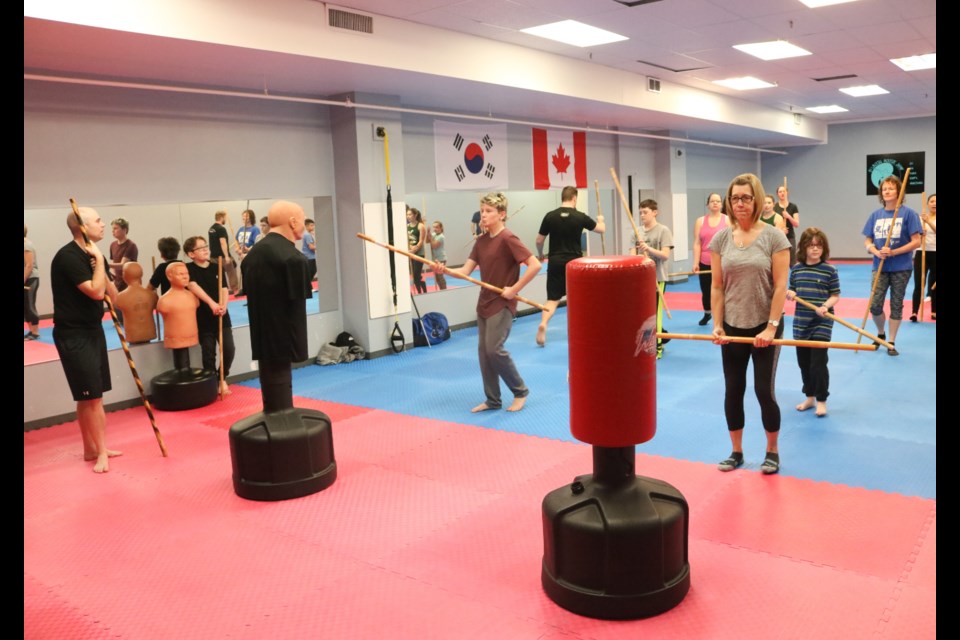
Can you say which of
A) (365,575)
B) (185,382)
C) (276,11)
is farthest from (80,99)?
(365,575)

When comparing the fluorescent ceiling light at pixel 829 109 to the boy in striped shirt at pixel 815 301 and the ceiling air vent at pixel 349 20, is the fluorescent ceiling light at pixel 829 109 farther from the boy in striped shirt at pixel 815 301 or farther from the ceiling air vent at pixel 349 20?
the ceiling air vent at pixel 349 20

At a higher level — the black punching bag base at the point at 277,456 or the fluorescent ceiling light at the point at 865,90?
the fluorescent ceiling light at the point at 865,90

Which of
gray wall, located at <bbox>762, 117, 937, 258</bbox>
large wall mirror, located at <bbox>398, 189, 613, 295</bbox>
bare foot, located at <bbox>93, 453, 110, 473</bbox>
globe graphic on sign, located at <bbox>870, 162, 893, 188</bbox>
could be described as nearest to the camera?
bare foot, located at <bbox>93, 453, 110, 473</bbox>

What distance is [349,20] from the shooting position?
6.19 meters

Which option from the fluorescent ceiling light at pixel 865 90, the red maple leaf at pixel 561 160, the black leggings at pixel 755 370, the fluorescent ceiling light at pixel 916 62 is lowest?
the black leggings at pixel 755 370

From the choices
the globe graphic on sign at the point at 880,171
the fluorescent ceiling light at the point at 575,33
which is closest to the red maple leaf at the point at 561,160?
the fluorescent ceiling light at the point at 575,33

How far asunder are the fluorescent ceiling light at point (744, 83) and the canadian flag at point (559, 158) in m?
2.24

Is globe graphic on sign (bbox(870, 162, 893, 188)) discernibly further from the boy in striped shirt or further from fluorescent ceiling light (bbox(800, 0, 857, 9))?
the boy in striped shirt

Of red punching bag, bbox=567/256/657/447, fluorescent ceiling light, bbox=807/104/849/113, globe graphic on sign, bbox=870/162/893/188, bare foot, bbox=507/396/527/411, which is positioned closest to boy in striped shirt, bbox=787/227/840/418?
bare foot, bbox=507/396/527/411

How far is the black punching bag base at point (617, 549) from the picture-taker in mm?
2834

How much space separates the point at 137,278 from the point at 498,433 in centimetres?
354

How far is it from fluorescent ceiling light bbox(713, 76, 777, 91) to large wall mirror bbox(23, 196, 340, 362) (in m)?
6.47

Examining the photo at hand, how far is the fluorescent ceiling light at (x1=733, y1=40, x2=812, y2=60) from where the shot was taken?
28.3 ft

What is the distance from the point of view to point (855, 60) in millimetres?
9875
